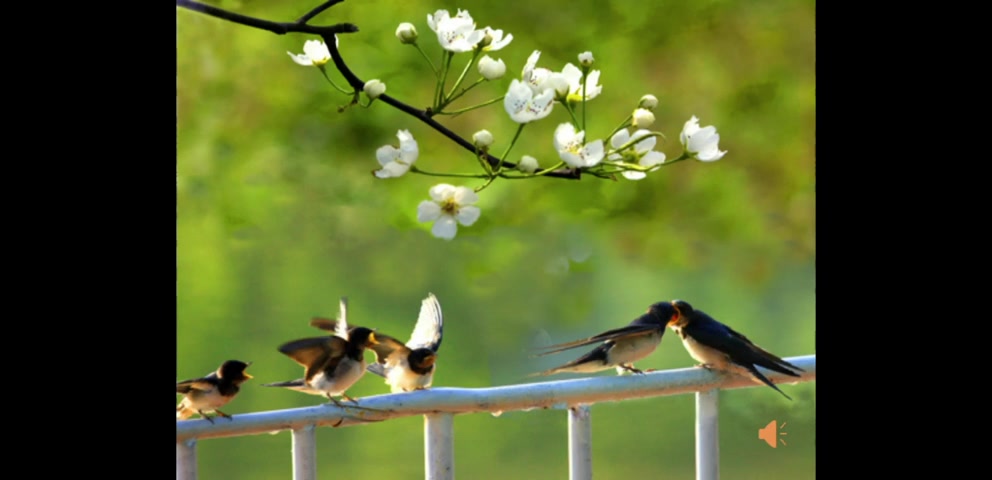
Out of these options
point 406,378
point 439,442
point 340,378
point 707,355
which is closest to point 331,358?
point 340,378

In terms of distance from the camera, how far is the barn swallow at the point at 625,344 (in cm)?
250

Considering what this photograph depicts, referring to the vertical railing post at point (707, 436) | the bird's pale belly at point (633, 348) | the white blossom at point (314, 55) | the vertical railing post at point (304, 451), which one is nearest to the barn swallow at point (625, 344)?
the bird's pale belly at point (633, 348)

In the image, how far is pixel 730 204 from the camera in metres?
2.62

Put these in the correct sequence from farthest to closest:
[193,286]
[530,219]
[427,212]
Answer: [530,219] < [193,286] < [427,212]

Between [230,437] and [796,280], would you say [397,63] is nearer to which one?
[230,437]

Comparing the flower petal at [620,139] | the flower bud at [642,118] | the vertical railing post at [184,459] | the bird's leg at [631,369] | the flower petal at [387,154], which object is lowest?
the vertical railing post at [184,459]

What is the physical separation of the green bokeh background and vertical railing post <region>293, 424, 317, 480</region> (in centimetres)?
2

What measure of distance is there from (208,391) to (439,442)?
46 centimetres

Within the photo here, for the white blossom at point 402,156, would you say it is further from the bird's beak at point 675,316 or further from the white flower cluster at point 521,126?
the bird's beak at point 675,316

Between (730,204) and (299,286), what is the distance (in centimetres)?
94

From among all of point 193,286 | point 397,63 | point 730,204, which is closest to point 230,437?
point 193,286

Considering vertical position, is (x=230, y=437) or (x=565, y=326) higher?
(x=565, y=326)

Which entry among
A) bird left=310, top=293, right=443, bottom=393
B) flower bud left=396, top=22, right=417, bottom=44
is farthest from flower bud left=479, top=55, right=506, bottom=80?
bird left=310, top=293, right=443, bottom=393

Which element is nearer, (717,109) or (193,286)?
(193,286)
